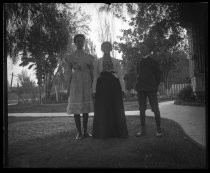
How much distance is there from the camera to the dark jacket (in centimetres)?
438

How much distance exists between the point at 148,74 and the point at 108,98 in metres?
0.76

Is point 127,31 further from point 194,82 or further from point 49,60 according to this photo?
point 194,82

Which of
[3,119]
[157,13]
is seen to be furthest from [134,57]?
[3,119]

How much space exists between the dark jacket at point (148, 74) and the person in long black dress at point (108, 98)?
317 mm

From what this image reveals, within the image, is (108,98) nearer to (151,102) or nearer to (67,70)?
(151,102)

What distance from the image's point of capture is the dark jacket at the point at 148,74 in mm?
4383

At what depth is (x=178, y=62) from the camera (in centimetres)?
450

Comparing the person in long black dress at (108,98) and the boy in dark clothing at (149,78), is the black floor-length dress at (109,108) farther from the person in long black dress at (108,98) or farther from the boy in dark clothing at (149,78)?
the boy in dark clothing at (149,78)

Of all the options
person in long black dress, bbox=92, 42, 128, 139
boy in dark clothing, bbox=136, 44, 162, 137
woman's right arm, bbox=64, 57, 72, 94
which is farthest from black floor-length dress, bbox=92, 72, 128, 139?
woman's right arm, bbox=64, 57, 72, 94

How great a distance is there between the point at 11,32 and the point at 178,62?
2640 millimetres

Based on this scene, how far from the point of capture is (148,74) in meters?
4.42

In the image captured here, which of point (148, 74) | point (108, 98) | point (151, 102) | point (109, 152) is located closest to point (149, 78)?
point (148, 74)

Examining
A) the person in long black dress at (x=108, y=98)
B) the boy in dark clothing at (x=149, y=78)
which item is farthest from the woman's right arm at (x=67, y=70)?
the boy in dark clothing at (x=149, y=78)

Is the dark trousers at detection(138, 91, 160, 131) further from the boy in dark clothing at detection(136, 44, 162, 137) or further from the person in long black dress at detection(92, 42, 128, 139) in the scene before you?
the person in long black dress at detection(92, 42, 128, 139)
